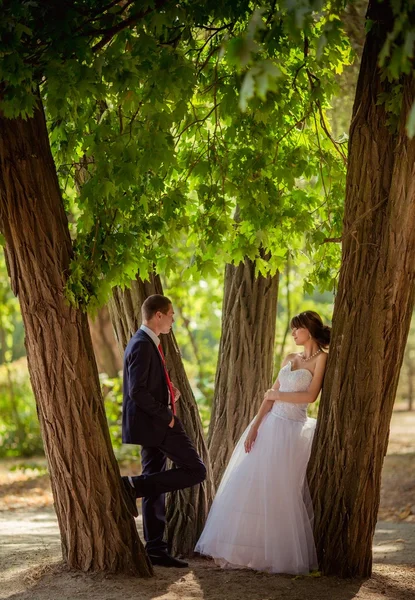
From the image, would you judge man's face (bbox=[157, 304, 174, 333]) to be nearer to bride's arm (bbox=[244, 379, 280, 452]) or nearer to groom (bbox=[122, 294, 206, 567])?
groom (bbox=[122, 294, 206, 567])

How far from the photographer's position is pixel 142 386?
578cm

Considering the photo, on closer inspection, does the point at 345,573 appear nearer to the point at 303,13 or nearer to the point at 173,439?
the point at 173,439

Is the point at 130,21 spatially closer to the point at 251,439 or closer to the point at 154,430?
the point at 154,430

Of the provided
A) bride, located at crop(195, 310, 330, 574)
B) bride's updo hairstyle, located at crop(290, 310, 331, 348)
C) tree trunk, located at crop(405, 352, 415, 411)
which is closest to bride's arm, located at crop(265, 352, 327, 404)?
bride, located at crop(195, 310, 330, 574)

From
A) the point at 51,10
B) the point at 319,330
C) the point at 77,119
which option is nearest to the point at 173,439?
the point at 319,330

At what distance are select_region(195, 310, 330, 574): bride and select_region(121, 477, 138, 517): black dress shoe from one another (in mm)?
696

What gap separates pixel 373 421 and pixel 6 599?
2.69m

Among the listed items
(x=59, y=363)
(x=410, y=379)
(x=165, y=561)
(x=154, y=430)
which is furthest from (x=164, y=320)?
(x=410, y=379)

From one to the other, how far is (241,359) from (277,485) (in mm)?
1906

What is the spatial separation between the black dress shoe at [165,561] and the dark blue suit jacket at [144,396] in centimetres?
87

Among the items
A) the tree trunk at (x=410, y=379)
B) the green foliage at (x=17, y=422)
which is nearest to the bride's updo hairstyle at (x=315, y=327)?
the green foliage at (x=17, y=422)

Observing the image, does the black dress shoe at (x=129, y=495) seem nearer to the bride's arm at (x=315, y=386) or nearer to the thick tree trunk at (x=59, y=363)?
the thick tree trunk at (x=59, y=363)

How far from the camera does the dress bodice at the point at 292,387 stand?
20.5 feet

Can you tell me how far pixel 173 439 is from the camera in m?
5.96
